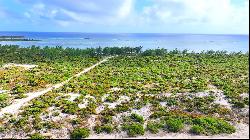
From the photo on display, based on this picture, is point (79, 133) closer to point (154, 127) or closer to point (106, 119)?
point (106, 119)

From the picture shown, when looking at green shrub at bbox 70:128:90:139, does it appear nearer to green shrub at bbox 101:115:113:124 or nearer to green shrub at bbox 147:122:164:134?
green shrub at bbox 101:115:113:124

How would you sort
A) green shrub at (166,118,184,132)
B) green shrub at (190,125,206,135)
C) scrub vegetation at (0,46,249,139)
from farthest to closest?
scrub vegetation at (0,46,249,139) < green shrub at (166,118,184,132) < green shrub at (190,125,206,135)

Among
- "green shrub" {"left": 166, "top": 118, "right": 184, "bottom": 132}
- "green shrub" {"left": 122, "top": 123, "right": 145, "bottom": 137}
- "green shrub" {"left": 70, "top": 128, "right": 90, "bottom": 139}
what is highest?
"green shrub" {"left": 166, "top": 118, "right": 184, "bottom": 132}

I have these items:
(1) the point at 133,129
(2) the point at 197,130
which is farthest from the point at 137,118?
(2) the point at 197,130

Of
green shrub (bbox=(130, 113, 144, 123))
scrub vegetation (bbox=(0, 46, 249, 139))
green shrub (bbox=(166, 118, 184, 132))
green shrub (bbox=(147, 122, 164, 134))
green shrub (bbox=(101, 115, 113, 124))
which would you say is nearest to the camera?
green shrub (bbox=(147, 122, 164, 134))

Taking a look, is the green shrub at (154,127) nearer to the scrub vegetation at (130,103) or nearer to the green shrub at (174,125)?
the scrub vegetation at (130,103)

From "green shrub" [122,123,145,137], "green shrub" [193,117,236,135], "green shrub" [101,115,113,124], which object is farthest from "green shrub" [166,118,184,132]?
"green shrub" [101,115,113,124]
